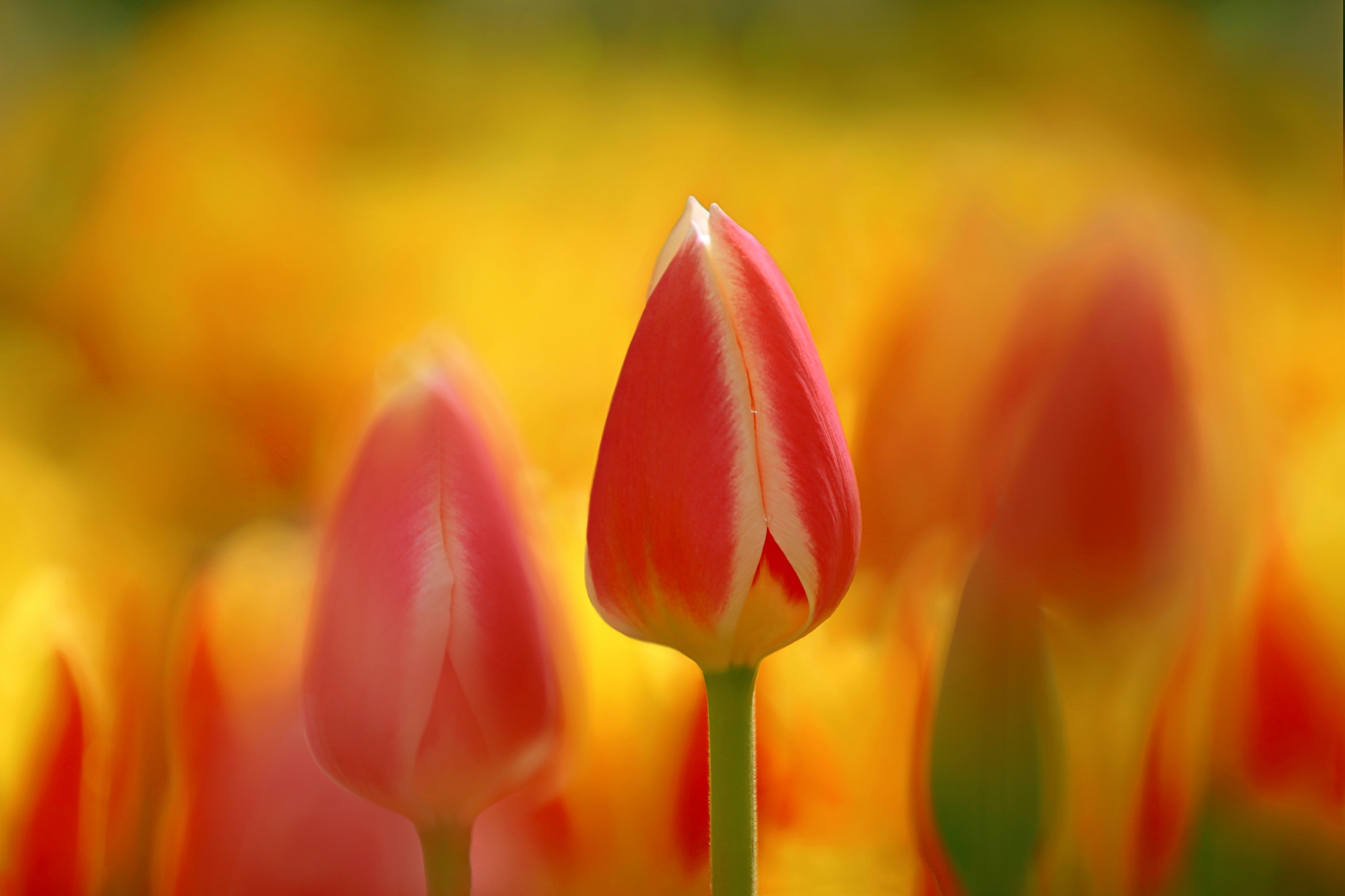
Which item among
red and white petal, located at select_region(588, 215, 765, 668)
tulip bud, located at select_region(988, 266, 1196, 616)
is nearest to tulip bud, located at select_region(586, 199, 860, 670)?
red and white petal, located at select_region(588, 215, 765, 668)

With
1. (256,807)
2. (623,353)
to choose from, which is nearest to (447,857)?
(256,807)

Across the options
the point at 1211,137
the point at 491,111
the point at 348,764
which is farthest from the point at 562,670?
the point at 1211,137

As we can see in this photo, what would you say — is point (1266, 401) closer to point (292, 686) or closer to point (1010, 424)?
point (1010, 424)

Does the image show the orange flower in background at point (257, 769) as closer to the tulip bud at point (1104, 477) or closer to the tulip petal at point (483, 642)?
the tulip petal at point (483, 642)

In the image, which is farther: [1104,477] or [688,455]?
[1104,477]

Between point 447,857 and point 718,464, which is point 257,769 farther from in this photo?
point 718,464

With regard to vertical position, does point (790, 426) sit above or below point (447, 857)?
above
